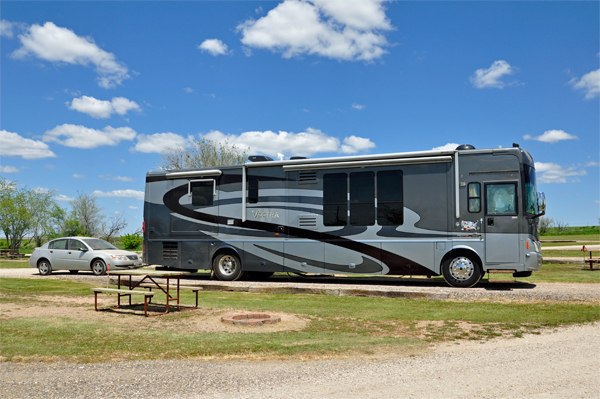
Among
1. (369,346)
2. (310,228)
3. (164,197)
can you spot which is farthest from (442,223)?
(164,197)

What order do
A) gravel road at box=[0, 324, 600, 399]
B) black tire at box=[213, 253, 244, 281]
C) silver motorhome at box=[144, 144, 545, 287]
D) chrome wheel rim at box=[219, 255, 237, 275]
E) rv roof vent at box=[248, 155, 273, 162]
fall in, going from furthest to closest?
rv roof vent at box=[248, 155, 273, 162], chrome wheel rim at box=[219, 255, 237, 275], black tire at box=[213, 253, 244, 281], silver motorhome at box=[144, 144, 545, 287], gravel road at box=[0, 324, 600, 399]

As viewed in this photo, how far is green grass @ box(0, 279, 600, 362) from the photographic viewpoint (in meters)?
6.11

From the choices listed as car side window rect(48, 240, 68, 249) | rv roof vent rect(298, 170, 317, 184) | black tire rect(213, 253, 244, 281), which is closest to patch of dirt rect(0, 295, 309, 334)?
black tire rect(213, 253, 244, 281)

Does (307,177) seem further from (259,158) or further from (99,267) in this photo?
(99,267)

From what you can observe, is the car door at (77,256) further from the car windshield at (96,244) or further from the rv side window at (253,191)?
the rv side window at (253,191)

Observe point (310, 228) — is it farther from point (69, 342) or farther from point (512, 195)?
point (69, 342)

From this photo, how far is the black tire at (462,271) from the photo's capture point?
12.0 meters

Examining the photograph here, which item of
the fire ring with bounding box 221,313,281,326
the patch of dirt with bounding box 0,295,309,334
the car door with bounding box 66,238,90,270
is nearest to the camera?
the patch of dirt with bounding box 0,295,309,334

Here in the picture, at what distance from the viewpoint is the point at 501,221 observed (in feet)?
39.1

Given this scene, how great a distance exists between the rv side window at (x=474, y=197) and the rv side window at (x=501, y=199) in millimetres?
185

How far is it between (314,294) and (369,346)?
18.1ft

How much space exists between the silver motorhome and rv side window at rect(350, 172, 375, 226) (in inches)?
1.1

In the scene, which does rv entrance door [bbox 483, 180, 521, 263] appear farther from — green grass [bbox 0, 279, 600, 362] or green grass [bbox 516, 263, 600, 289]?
green grass [bbox 516, 263, 600, 289]

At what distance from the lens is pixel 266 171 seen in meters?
14.6
